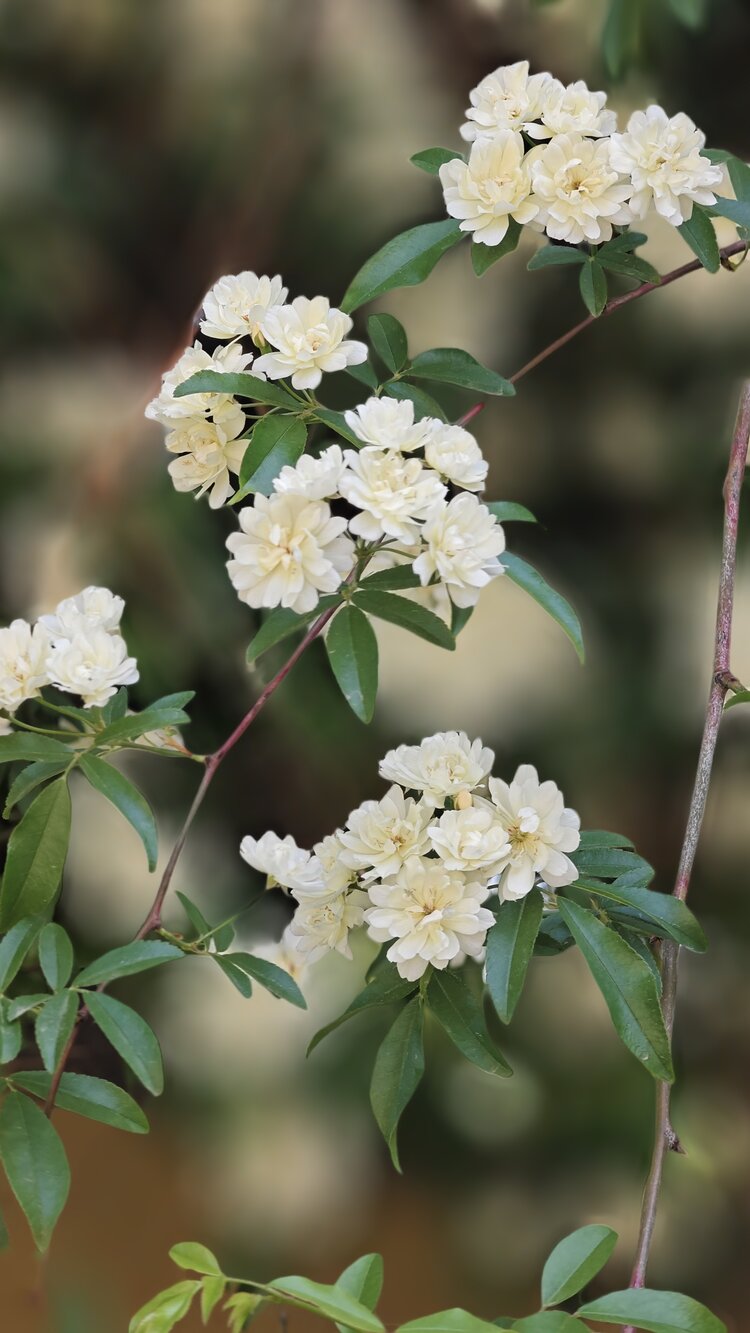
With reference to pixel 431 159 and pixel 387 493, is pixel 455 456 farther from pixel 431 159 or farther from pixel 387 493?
pixel 431 159

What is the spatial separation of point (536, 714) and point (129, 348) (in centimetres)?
61

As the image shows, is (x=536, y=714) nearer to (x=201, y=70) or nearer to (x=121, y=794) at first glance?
(x=121, y=794)

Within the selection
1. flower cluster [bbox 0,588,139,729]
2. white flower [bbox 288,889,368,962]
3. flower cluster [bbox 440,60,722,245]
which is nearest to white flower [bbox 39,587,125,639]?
flower cluster [bbox 0,588,139,729]

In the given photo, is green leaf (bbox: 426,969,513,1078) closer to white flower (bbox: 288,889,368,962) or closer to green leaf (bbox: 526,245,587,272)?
white flower (bbox: 288,889,368,962)

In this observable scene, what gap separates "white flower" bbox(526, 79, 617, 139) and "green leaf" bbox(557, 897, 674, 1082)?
45 centimetres

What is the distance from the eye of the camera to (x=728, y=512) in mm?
793

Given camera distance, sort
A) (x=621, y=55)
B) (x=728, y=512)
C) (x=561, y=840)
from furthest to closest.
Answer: (x=621, y=55), (x=728, y=512), (x=561, y=840)

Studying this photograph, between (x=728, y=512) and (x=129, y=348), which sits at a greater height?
(x=129, y=348)

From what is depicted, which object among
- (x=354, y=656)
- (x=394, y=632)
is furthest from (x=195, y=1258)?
(x=394, y=632)

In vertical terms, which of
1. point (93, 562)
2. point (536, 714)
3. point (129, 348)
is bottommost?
point (536, 714)

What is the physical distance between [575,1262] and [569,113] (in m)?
0.65

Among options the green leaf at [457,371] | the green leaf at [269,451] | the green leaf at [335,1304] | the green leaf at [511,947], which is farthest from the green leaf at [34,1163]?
the green leaf at [457,371]

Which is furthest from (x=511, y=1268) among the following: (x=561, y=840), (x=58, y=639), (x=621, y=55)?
(x=621, y=55)

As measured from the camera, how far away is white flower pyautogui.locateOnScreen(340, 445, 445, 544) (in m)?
0.55
